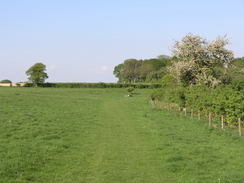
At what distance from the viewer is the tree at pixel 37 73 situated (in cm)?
13238

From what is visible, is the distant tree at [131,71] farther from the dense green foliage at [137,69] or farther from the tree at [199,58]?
the tree at [199,58]

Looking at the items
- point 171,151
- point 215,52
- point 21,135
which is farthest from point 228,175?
point 215,52

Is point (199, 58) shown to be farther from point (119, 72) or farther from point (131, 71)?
point (119, 72)

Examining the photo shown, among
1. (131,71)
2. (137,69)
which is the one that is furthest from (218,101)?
(131,71)

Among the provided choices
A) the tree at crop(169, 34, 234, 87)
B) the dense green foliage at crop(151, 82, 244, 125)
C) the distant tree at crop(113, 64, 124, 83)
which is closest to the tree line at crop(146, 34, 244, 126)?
the tree at crop(169, 34, 234, 87)

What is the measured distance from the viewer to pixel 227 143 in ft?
49.8

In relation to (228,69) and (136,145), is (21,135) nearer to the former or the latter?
(136,145)

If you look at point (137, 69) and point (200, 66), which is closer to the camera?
point (200, 66)

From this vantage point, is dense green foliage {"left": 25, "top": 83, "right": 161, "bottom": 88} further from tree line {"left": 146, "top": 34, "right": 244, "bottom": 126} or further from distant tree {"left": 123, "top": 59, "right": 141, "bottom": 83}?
tree line {"left": 146, "top": 34, "right": 244, "bottom": 126}

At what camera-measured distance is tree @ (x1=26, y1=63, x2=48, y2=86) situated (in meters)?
132

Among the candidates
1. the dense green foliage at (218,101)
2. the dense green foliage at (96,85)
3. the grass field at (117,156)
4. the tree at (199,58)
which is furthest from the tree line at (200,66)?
the dense green foliage at (96,85)

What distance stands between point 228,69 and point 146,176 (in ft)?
124

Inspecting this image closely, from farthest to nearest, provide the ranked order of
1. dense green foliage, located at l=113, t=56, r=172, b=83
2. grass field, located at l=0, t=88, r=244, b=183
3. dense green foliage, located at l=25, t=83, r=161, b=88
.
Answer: dense green foliage, located at l=113, t=56, r=172, b=83
dense green foliage, located at l=25, t=83, r=161, b=88
grass field, located at l=0, t=88, r=244, b=183

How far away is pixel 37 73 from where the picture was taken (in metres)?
134
